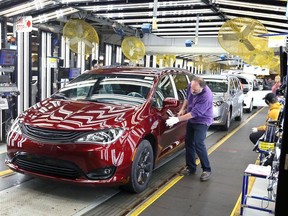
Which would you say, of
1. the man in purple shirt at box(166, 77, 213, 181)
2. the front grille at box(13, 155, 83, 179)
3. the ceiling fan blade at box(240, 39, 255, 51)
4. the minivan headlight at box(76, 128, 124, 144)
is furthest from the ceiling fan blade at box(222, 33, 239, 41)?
the front grille at box(13, 155, 83, 179)

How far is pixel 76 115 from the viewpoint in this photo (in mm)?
4082

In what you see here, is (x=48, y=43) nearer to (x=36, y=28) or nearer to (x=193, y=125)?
(x=36, y=28)

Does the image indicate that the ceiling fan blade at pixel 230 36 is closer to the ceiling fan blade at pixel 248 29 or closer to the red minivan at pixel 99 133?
the ceiling fan blade at pixel 248 29

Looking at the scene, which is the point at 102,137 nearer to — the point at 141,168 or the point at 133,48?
the point at 141,168

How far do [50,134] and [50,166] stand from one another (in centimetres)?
38

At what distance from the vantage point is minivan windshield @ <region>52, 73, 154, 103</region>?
4777mm

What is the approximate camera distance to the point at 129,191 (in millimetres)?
4316

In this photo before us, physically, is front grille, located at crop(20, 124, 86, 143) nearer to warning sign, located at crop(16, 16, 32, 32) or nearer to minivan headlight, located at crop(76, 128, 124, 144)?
minivan headlight, located at crop(76, 128, 124, 144)

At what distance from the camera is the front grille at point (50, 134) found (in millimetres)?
3797

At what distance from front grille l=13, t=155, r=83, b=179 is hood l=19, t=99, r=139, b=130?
15.7 inches

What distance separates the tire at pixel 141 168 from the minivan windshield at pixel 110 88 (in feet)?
2.33

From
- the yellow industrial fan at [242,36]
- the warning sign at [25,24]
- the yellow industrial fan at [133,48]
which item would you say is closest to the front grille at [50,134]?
the warning sign at [25,24]

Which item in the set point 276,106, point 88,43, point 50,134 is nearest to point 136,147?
point 50,134

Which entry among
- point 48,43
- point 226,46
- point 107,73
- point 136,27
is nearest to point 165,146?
point 107,73
